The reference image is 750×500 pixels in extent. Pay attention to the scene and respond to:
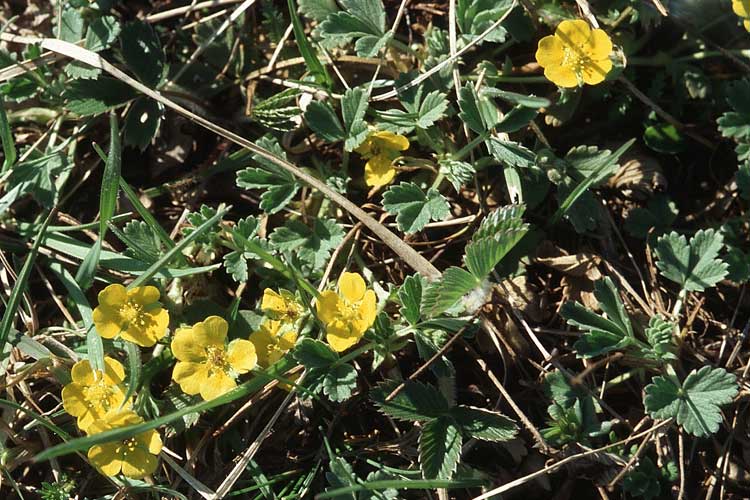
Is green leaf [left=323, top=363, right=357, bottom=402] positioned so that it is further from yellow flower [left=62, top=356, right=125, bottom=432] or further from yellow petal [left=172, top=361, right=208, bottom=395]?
yellow flower [left=62, top=356, right=125, bottom=432]

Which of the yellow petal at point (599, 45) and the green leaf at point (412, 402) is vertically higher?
the yellow petal at point (599, 45)

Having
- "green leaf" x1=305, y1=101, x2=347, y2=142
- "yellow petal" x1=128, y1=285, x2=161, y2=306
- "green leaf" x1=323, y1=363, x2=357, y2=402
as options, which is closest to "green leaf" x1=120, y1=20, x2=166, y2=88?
"green leaf" x1=305, y1=101, x2=347, y2=142

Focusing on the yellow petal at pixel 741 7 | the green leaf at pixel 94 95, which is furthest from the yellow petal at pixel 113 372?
the yellow petal at pixel 741 7

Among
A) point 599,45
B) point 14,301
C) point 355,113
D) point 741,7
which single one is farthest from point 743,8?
point 14,301

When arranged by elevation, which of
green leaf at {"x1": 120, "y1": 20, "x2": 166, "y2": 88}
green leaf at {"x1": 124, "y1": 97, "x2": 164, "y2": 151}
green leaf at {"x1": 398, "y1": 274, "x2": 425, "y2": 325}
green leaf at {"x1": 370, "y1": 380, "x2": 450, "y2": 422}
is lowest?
green leaf at {"x1": 370, "y1": 380, "x2": 450, "y2": 422}

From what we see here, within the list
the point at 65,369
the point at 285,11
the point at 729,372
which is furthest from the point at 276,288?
the point at 729,372

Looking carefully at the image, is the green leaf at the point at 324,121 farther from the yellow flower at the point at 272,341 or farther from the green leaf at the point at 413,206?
the yellow flower at the point at 272,341
